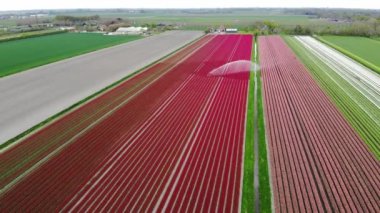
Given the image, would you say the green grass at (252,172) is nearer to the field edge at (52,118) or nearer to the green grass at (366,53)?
the field edge at (52,118)

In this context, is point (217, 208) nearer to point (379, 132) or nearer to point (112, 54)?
point (379, 132)

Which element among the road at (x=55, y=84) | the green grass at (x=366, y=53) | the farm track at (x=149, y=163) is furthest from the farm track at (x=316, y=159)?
the green grass at (x=366, y=53)

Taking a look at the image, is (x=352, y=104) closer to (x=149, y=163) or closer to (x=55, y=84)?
(x=149, y=163)

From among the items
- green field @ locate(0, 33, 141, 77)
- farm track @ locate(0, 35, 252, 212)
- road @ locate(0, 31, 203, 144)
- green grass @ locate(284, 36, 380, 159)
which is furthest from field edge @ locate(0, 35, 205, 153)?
green grass @ locate(284, 36, 380, 159)

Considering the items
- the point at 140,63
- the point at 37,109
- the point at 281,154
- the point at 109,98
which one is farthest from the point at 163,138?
the point at 140,63

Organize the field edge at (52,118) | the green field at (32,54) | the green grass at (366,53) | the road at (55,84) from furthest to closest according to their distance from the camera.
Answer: the green grass at (366,53), the green field at (32,54), the road at (55,84), the field edge at (52,118)

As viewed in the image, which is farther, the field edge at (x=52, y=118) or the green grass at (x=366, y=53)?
the green grass at (x=366, y=53)
